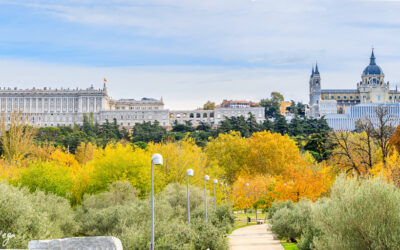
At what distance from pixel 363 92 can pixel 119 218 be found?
160m

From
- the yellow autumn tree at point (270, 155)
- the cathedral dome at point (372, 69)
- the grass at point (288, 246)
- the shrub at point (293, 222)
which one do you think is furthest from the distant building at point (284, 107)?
the grass at point (288, 246)

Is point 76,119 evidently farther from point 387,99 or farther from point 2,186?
point 2,186

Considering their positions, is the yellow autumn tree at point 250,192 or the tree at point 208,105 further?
the tree at point 208,105

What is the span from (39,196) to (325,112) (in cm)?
14167

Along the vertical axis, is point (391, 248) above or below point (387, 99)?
below

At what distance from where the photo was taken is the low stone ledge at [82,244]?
9769 mm

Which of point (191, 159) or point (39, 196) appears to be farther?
point (191, 159)

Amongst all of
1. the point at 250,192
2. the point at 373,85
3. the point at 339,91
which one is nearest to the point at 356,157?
the point at 250,192

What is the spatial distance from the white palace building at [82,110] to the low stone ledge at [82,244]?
437 feet

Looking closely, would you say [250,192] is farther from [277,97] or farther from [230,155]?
[277,97]

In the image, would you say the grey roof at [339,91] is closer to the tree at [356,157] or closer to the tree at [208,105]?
the tree at [208,105]

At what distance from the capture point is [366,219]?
13789 millimetres

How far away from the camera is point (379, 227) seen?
13508mm

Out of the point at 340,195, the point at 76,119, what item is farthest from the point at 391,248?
the point at 76,119
